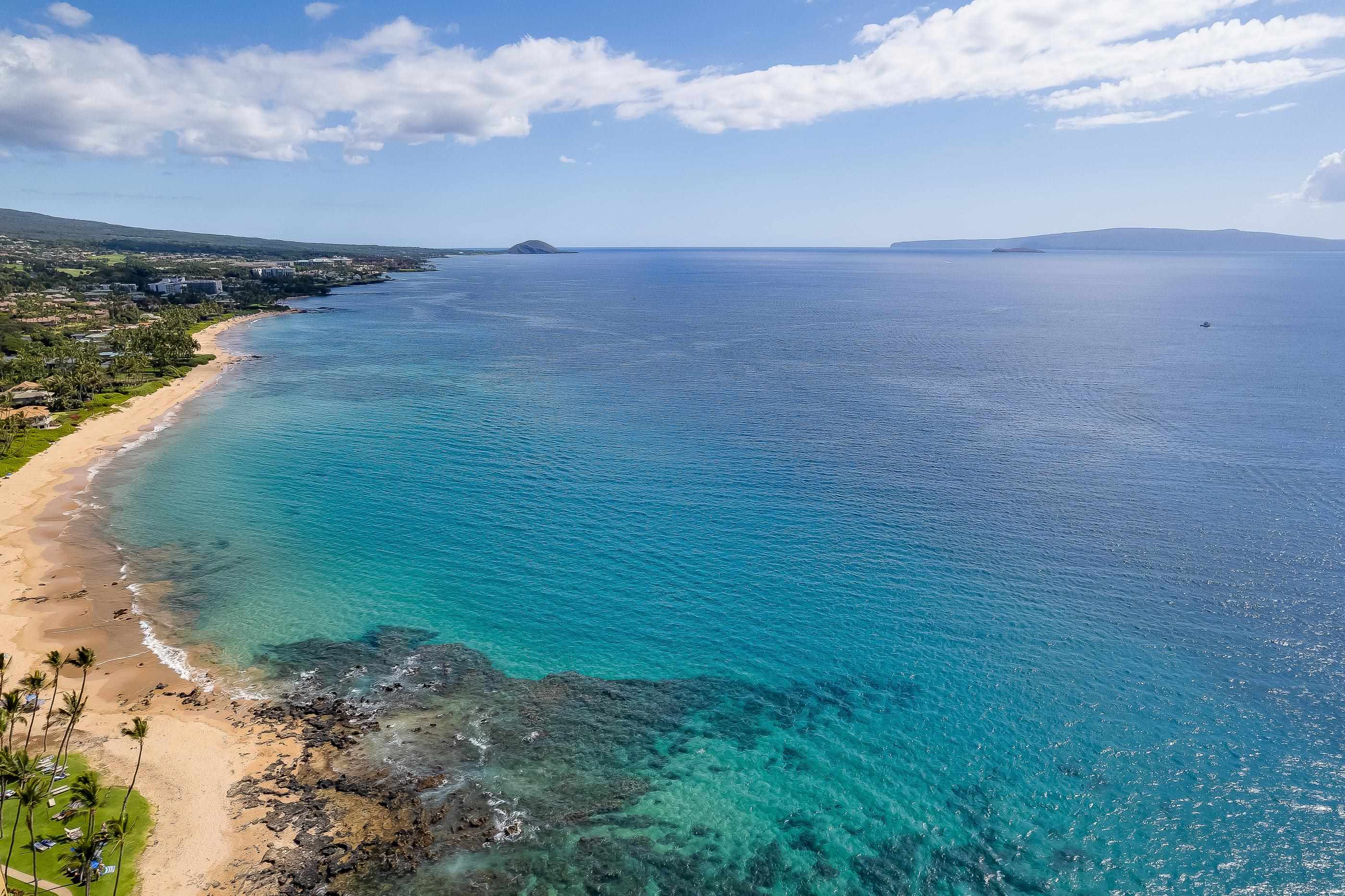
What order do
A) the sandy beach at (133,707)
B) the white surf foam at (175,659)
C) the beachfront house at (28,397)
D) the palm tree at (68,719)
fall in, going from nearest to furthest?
the sandy beach at (133,707) < the palm tree at (68,719) < the white surf foam at (175,659) < the beachfront house at (28,397)

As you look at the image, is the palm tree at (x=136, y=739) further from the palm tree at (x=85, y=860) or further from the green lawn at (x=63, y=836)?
the palm tree at (x=85, y=860)

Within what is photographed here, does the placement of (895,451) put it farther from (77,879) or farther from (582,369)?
(77,879)

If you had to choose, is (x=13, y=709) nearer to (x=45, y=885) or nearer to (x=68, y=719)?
(x=45, y=885)

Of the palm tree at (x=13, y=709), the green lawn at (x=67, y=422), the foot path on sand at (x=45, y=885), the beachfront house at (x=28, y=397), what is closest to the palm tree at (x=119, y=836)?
the foot path on sand at (x=45, y=885)

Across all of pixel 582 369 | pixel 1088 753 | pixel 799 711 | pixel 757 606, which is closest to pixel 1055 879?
pixel 1088 753

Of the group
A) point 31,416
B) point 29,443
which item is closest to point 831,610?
point 29,443
